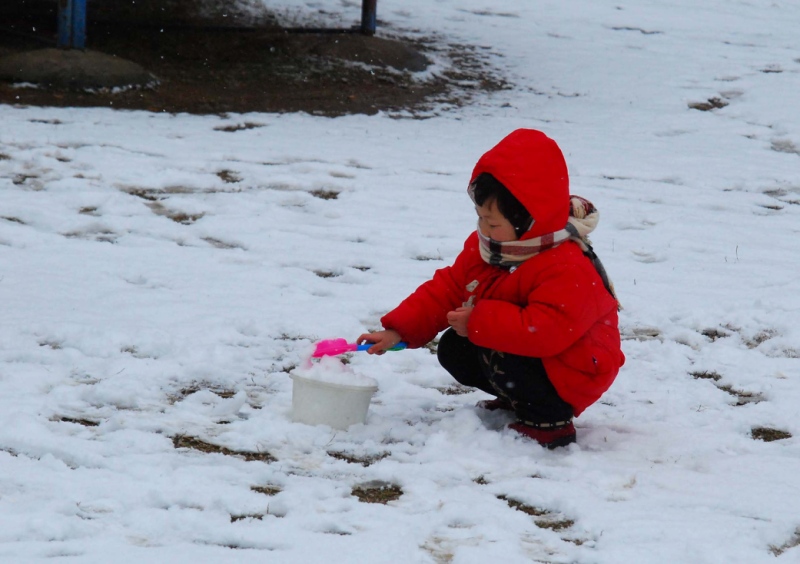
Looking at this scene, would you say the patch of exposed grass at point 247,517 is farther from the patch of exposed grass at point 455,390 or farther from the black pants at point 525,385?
the patch of exposed grass at point 455,390

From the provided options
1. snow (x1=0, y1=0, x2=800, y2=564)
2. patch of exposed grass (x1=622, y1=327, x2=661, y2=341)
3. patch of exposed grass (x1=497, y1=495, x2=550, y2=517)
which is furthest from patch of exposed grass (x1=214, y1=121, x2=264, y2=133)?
patch of exposed grass (x1=497, y1=495, x2=550, y2=517)

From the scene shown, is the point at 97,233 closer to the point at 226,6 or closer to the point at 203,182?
the point at 203,182

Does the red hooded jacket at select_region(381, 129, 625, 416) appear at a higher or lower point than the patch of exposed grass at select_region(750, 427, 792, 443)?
higher

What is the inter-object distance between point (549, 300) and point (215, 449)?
3.50 feet

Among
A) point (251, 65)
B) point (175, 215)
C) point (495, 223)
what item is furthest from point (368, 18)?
point (495, 223)

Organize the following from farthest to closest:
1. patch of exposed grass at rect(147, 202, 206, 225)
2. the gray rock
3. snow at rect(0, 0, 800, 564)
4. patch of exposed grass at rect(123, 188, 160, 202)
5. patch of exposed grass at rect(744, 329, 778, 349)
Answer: the gray rock, patch of exposed grass at rect(123, 188, 160, 202), patch of exposed grass at rect(147, 202, 206, 225), patch of exposed grass at rect(744, 329, 778, 349), snow at rect(0, 0, 800, 564)

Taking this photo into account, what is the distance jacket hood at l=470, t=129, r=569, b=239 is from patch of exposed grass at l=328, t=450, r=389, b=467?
2.56ft

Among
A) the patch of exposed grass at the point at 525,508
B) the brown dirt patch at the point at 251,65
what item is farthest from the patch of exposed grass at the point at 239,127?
the patch of exposed grass at the point at 525,508

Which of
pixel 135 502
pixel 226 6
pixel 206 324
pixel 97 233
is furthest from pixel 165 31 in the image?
pixel 135 502

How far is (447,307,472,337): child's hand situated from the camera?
3074 mm

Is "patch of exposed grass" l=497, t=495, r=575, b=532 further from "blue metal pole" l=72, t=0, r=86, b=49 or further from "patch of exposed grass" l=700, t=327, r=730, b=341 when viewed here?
"blue metal pole" l=72, t=0, r=86, b=49

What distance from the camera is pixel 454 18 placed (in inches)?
538

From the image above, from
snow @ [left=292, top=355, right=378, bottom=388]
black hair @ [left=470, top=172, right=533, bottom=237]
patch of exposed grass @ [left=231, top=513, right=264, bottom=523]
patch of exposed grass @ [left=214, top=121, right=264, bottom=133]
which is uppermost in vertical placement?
black hair @ [left=470, top=172, right=533, bottom=237]

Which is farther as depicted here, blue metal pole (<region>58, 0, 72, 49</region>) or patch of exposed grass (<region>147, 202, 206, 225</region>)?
blue metal pole (<region>58, 0, 72, 49</region>)
